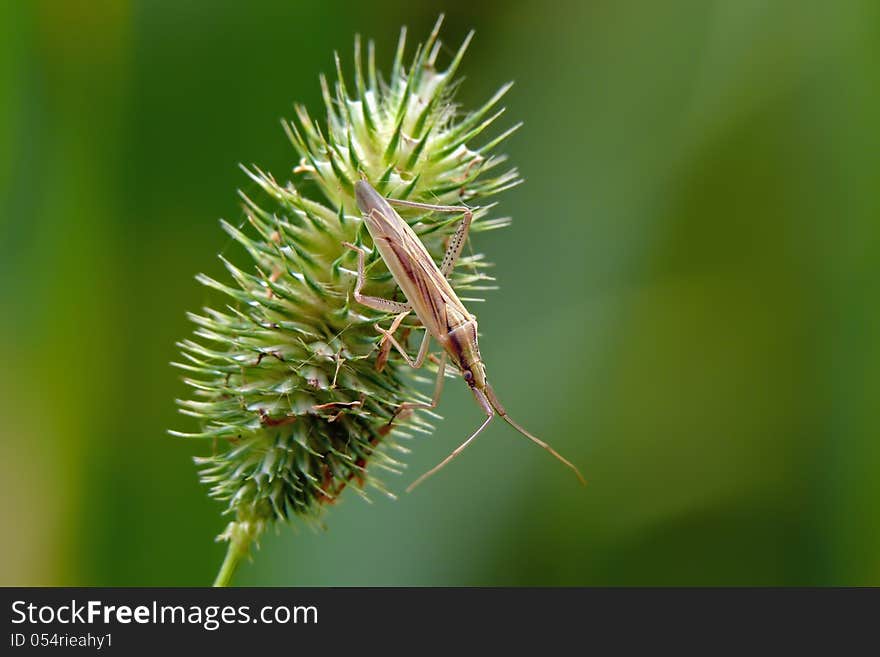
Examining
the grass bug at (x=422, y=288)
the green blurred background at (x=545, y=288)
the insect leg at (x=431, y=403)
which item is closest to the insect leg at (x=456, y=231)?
the grass bug at (x=422, y=288)

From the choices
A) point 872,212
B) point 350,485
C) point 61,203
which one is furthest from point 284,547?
point 872,212

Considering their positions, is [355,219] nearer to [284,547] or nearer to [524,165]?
[284,547]

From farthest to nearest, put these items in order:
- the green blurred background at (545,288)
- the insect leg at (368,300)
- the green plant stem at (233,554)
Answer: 1. the green blurred background at (545,288)
2. the insect leg at (368,300)
3. the green plant stem at (233,554)

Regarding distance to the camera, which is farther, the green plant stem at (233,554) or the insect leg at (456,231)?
the insect leg at (456,231)

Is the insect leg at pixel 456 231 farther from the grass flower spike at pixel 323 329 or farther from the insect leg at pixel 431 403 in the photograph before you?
the insect leg at pixel 431 403

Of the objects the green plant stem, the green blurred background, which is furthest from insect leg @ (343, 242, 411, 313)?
the green blurred background

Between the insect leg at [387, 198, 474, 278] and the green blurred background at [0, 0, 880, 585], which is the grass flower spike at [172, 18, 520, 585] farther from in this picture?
the green blurred background at [0, 0, 880, 585]

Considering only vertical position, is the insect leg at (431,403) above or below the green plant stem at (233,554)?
above
